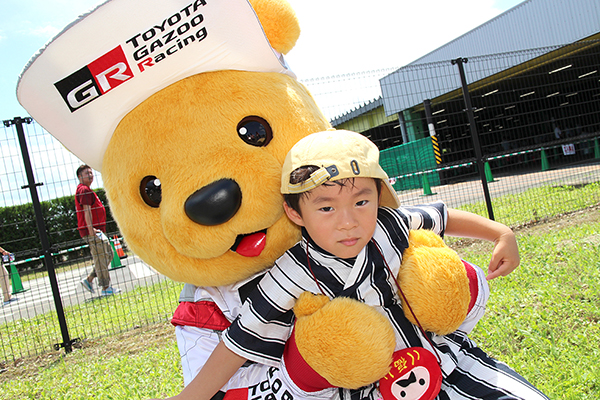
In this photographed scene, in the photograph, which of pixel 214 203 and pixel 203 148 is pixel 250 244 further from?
pixel 203 148

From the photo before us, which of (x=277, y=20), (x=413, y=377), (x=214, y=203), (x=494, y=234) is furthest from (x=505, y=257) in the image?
(x=277, y=20)

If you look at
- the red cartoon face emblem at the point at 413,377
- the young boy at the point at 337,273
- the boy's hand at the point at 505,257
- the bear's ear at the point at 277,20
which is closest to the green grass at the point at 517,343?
the boy's hand at the point at 505,257

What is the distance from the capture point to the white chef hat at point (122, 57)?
45.7 inches

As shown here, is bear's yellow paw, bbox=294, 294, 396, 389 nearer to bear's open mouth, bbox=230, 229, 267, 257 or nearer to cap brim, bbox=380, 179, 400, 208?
bear's open mouth, bbox=230, 229, 267, 257

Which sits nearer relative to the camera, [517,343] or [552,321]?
[517,343]

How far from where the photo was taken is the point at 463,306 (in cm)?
116

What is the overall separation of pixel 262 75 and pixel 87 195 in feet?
14.9

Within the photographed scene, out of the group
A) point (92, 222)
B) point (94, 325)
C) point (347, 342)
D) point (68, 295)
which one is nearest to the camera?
point (347, 342)

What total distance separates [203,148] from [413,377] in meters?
0.87

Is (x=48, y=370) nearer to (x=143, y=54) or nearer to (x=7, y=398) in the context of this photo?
(x=7, y=398)

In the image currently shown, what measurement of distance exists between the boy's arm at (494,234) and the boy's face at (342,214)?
1.62 feet

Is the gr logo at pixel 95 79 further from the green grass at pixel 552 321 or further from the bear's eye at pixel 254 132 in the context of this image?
the green grass at pixel 552 321

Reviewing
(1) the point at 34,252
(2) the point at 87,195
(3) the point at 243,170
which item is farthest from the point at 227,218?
(2) the point at 87,195

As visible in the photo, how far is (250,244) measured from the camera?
122 centimetres
